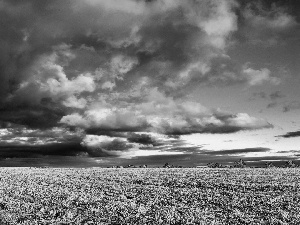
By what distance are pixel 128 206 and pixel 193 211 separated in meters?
4.45

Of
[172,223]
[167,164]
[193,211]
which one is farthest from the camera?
[167,164]

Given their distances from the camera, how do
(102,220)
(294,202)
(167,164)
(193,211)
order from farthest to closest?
(167,164), (294,202), (193,211), (102,220)

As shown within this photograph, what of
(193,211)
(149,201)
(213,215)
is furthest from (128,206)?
(213,215)

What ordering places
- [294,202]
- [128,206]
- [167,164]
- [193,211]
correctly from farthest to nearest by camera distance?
[167,164] → [294,202] → [128,206] → [193,211]

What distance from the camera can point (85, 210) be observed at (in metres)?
19.3

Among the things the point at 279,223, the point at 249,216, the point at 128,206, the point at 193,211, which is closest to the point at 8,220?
the point at 128,206

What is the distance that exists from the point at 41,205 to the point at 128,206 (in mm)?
6195

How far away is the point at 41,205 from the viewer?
69.7ft

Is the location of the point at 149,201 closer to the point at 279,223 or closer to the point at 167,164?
the point at 279,223

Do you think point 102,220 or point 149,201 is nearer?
point 102,220

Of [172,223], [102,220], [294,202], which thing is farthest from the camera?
[294,202]

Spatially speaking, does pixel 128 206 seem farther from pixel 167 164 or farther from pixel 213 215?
pixel 167 164

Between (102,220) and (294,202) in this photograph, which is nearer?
(102,220)

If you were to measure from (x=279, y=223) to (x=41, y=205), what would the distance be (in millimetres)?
15284
